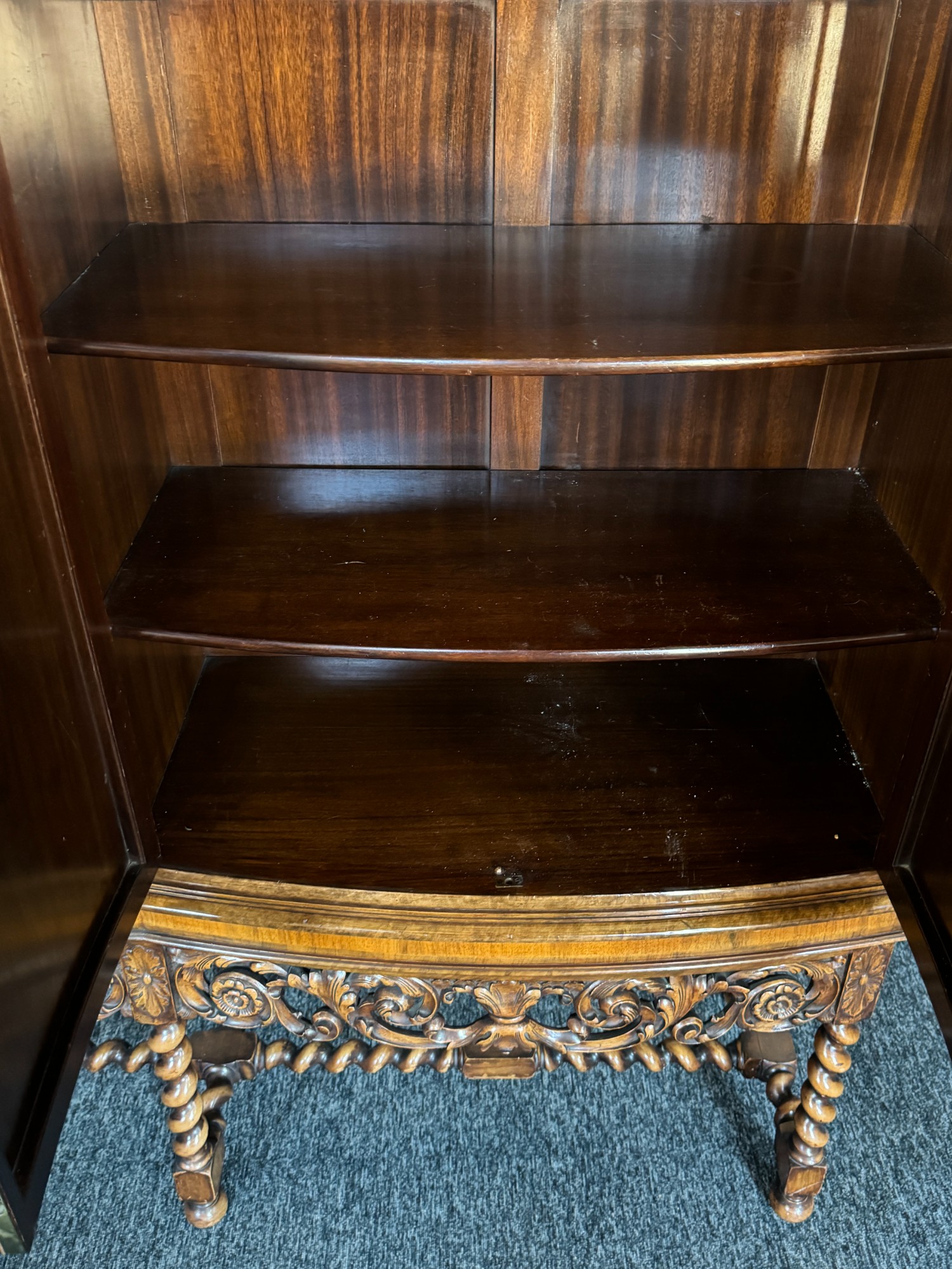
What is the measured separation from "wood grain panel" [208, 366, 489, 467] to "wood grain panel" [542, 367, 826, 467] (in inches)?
3.6

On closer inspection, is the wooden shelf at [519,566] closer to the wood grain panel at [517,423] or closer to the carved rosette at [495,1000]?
the wood grain panel at [517,423]

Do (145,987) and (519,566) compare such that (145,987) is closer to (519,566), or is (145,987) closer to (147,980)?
(147,980)

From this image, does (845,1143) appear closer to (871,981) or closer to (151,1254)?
(871,981)

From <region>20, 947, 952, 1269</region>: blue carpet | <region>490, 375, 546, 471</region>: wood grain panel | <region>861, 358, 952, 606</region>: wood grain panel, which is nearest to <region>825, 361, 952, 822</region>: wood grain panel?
<region>861, 358, 952, 606</region>: wood grain panel

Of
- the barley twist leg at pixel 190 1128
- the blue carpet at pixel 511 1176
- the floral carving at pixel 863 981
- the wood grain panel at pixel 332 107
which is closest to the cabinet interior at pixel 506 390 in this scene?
Answer: the wood grain panel at pixel 332 107

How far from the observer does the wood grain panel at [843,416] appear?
112 centimetres

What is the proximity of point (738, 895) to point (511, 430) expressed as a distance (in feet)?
1.73

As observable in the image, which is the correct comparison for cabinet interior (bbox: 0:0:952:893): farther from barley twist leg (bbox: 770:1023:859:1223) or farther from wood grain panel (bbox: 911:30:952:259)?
barley twist leg (bbox: 770:1023:859:1223)

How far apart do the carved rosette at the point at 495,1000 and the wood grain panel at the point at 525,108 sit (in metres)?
0.77

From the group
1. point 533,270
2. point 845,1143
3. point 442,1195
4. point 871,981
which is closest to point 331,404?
point 533,270

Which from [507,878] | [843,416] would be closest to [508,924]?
[507,878]

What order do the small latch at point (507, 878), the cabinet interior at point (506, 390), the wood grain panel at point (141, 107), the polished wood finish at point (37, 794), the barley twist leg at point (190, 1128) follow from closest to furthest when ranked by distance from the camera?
the polished wood finish at point (37, 794), the cabinet interior at point (506, 390), the wood grain panel at point (141, 107), the small latch at point (507, 878), the barley twist leg at point (190, 1128)

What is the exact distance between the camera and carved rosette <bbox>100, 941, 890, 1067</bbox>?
3.67ft

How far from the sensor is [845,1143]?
4.50ft
